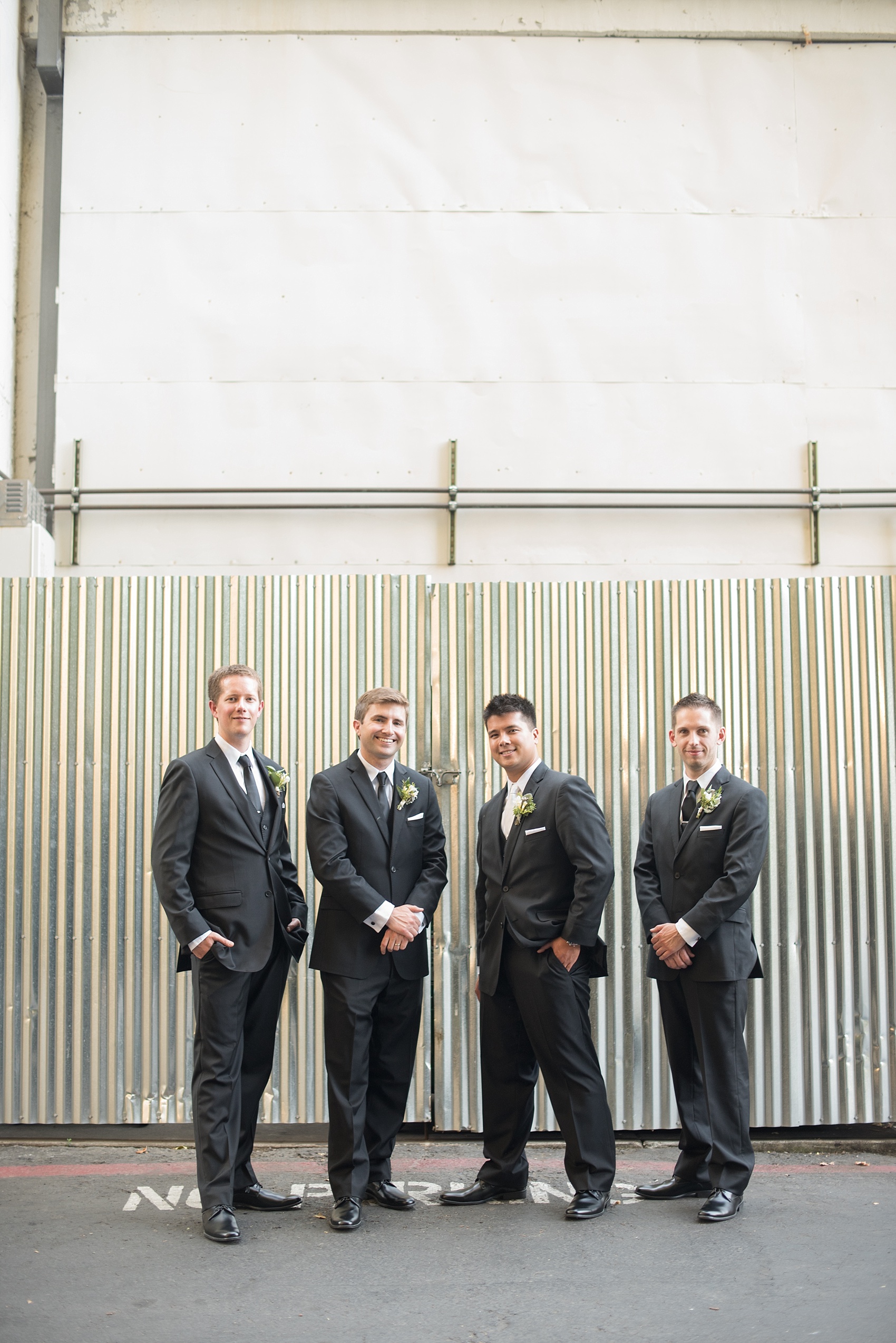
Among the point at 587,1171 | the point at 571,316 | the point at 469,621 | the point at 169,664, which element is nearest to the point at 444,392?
the point at 571,316

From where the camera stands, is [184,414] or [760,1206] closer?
[760,1206]

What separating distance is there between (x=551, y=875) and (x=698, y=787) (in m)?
0.78

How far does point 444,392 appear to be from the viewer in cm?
779

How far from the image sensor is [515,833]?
4.79 meters

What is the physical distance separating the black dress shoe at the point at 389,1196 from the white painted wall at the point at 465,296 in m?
4.13

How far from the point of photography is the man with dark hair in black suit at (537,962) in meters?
4.57

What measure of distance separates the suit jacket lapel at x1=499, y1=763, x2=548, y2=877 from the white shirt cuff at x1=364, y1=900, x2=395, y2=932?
52 centimetres

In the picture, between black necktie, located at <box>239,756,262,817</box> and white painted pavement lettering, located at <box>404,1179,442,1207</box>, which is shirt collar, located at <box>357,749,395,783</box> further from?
white painted pavement lettering, located at <box>404,1179,442,1207</box>

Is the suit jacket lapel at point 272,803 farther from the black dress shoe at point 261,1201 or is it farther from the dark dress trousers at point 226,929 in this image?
the black dress shoe at point 261,1201

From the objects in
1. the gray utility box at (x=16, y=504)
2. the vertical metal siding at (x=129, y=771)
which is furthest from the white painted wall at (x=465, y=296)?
the vertical metal siding at (x=129, y=771)

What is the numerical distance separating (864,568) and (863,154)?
291 centimetres

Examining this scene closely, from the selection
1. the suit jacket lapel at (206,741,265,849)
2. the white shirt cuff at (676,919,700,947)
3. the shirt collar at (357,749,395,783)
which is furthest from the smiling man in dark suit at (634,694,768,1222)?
the suit jacket lapel at (206,741,265,849)

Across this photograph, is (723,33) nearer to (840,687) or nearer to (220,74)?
(220,74)

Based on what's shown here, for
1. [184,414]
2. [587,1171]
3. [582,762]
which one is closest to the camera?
[587,1171]
